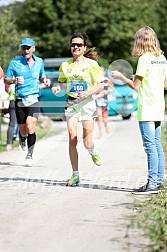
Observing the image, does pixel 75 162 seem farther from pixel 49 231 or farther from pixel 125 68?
pixel 49 231

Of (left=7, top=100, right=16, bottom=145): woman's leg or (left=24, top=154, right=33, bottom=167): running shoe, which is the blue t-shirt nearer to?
(left=24, top=154, right=33, bottom=167): running shoe

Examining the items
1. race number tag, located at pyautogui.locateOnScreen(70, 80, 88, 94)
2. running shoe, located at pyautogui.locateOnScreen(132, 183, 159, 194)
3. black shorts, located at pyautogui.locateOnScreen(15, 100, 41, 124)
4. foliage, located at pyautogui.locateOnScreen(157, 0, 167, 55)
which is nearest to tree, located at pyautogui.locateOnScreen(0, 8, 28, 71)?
black shorts, located at pyautogui.locateOnScreen(15, 100, 41, 124)

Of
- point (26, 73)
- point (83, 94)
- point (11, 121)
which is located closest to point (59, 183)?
point (83, 94)

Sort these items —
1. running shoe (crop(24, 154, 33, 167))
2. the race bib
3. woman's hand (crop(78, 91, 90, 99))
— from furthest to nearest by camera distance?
the race bib < running shoe (crop(24, 154, 33, 167)) < woman's hand (crop(78, 91, 90, 99))

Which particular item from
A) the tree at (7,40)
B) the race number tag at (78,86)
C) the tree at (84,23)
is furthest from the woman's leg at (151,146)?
the tree at (84,23)

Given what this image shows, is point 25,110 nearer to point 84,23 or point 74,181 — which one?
point 74,181

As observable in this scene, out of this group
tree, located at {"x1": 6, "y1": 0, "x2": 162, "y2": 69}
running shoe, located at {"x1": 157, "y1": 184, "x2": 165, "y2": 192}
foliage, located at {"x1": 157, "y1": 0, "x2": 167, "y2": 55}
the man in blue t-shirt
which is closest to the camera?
running shoe, located at {"x1": 157, "y1": 184, "x2": 165, "y2": 192}

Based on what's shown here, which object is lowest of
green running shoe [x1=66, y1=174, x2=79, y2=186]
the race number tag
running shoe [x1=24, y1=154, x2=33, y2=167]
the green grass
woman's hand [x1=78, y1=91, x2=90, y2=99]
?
running shoe [x1=24, y1=154, x2=33, y2=167]

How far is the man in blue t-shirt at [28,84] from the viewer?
12.3m

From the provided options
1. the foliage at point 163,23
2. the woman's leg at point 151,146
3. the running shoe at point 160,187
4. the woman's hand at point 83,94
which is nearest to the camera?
the woman's leg at point 151,146

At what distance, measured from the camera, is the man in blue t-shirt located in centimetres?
1233

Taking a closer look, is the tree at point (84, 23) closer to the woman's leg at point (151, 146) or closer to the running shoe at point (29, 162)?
the running shoe at point (29, 162)

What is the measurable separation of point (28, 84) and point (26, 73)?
198 millimetres

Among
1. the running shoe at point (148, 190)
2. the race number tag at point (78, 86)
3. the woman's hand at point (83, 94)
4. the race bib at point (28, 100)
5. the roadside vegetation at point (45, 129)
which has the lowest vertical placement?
the roadside vegetation at point (45, 129)
